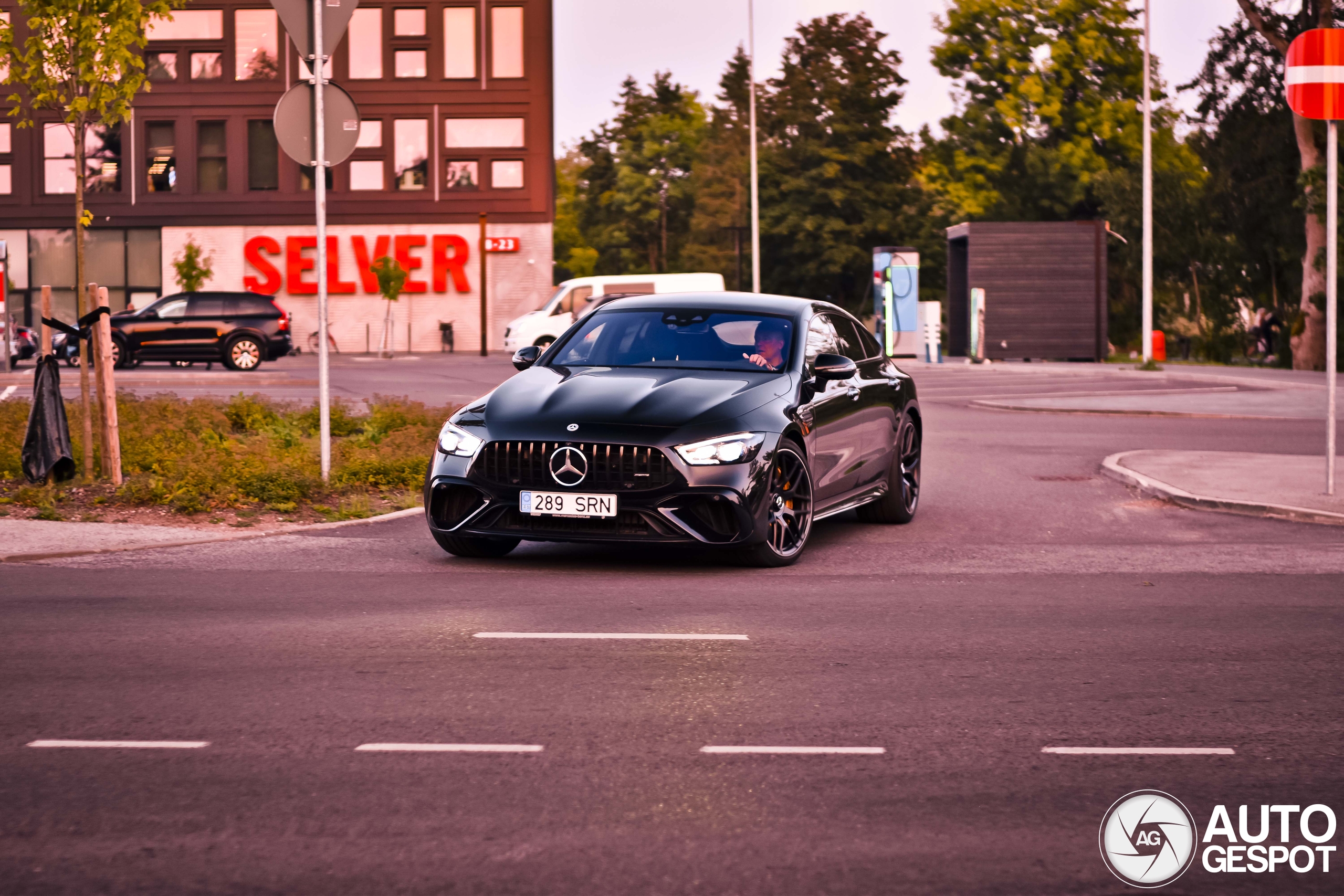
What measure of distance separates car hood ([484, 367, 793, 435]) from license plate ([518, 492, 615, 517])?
36 centimetres

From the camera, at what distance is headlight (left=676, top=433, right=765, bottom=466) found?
8820mm

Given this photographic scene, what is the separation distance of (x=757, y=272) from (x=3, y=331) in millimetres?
21671

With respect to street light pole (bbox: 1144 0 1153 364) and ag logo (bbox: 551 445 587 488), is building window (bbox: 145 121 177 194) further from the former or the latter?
ag logo (bbox: 551 445 587 488)

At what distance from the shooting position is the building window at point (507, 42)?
193ft

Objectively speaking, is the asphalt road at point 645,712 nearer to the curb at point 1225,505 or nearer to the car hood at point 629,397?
the car hood at point 629,397

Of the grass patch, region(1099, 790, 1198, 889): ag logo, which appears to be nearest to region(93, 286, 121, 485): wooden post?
the grass patch

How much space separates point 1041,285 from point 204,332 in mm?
19603

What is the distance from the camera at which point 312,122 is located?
1240cm

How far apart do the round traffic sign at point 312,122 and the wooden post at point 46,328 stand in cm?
207

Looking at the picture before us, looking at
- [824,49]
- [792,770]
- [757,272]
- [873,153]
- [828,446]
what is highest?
[824,49]

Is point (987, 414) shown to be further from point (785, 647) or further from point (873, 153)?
point (873, 153)

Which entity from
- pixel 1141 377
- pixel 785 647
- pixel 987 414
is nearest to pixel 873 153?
pixel 1141 377

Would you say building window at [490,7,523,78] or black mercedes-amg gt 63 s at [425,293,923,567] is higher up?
building window at [490,7,523,78]

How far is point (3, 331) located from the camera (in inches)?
1341
